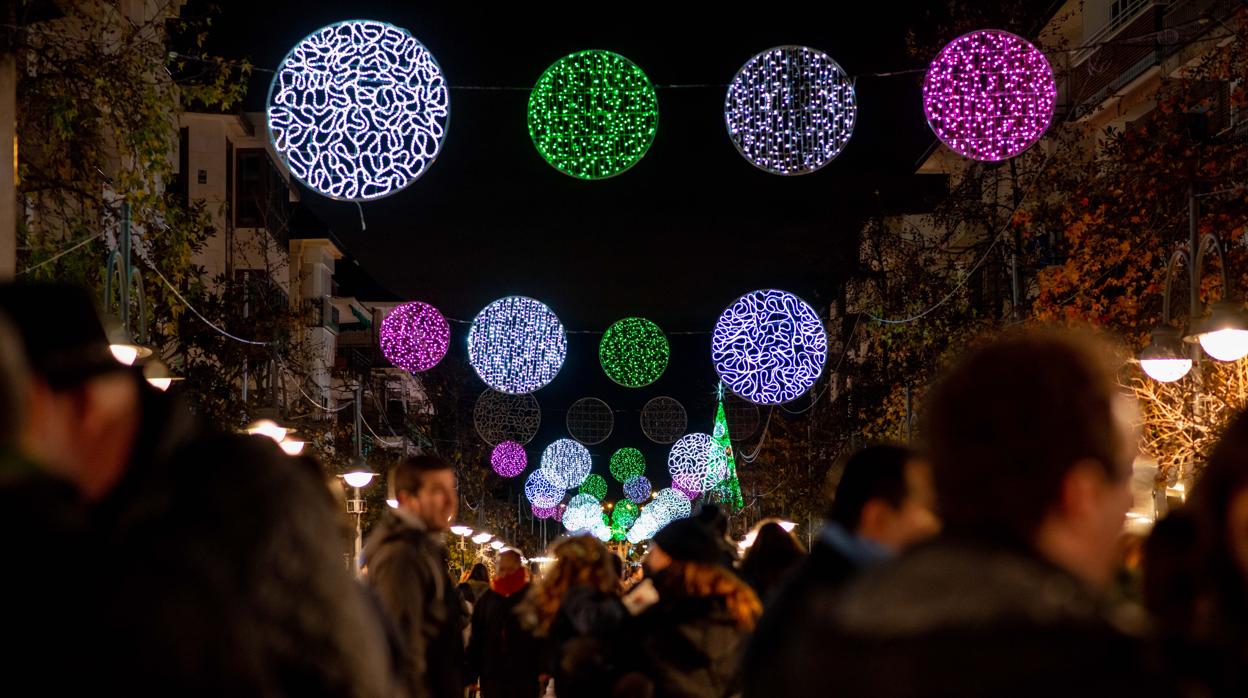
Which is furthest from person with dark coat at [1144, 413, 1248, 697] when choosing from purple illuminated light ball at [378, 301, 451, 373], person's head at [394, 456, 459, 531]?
purple illuminated light ball at [378, 301, 451, 373]

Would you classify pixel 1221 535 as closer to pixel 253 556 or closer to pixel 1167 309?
pixel 253 556

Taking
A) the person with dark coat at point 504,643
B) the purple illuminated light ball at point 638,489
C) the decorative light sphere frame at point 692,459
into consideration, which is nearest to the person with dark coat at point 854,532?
the person with dark coat at point 504,643

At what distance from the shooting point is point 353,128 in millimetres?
12242

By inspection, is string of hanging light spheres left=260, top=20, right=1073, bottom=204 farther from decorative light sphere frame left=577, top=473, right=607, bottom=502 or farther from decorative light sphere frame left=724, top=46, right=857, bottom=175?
decorative light sphere frame left=577, top=473, right=607, bottom=502

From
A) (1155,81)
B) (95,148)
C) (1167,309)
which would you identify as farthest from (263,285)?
(1167,309)

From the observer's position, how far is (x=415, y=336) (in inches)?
1230

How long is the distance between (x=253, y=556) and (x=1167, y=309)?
1421 cm

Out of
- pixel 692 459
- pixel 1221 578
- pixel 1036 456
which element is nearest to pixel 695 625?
pixel 1221 578

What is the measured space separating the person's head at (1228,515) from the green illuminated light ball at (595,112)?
10.9 metres

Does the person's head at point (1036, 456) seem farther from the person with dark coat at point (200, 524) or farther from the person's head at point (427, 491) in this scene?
the person's head at point (427, 491)

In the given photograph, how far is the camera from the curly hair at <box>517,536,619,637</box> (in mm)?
9414

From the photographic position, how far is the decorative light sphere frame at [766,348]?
24.0 metres

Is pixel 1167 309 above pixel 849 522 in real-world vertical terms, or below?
above

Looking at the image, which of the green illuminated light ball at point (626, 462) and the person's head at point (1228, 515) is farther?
the green illuminated light ball at point (626, 462)
